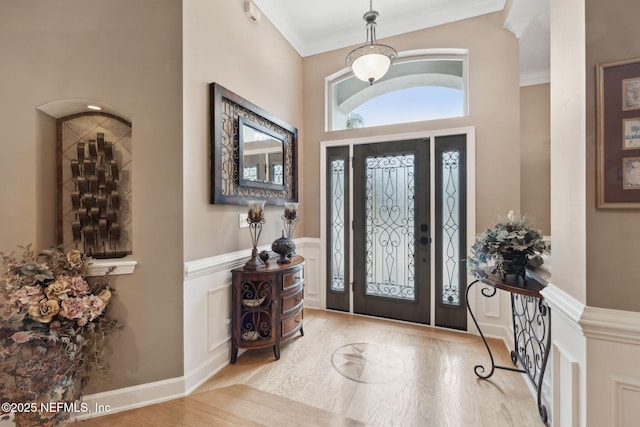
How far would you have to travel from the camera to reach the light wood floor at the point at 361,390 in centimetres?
173

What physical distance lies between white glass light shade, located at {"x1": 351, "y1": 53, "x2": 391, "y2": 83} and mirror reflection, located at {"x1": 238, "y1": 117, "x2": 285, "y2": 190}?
Answer: 1184 mm

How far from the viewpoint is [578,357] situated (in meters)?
1.15

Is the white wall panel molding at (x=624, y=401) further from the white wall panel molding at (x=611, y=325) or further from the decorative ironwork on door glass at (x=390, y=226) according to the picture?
the decorative ironwork on door glass at (x=390, y=226)

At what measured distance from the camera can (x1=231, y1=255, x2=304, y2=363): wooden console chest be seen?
2342mm

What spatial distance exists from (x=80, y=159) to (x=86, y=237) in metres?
0.60

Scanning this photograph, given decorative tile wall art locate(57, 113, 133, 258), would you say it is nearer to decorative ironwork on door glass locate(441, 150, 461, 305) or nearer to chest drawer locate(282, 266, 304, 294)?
chest drawer locate(282, 266, 304, 294)

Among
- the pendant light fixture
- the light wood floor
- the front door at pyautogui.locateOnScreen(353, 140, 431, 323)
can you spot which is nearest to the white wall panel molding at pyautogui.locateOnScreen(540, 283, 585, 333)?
the light wood floor

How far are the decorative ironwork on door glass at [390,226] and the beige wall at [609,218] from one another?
2113 millimetres

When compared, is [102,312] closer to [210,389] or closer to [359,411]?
[210,389]

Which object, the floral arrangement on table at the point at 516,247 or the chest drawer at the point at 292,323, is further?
the chest drawer at the point at 292,323

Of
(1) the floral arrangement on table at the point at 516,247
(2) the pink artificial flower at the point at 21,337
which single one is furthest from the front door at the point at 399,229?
(2) the pink artificial flower at the point at 21,337

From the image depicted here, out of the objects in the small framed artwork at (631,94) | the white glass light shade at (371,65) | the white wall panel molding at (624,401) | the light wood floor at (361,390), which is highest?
the white glass light shade at (371,65)

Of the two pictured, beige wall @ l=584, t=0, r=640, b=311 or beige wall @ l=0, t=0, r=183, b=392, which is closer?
beige wall @ l=584, t=0, r=640, b=311

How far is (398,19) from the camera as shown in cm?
323
